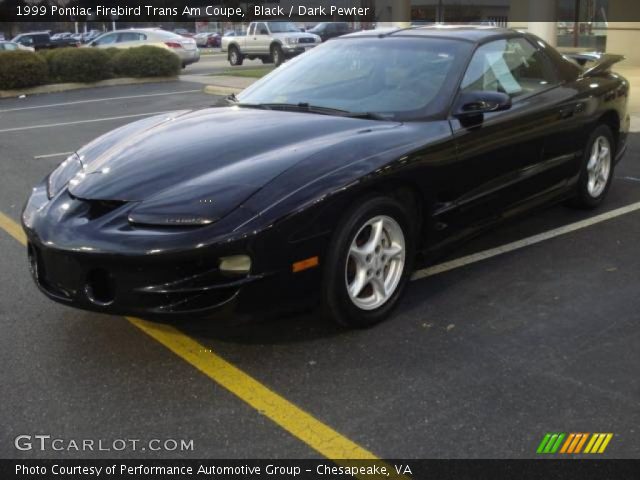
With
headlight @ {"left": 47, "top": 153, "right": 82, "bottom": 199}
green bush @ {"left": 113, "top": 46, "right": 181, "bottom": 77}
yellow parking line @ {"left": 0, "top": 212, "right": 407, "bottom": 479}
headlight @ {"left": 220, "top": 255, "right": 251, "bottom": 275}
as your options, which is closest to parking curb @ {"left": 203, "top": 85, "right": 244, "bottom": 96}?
green bush @ {"left": 113, "top": 46, "right": 181, "bottom": 77}

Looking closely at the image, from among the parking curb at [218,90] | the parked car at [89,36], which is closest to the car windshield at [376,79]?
the parking curb at [218,90]

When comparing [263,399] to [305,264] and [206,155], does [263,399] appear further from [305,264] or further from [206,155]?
[206,155]

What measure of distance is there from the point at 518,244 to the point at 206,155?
2467mm

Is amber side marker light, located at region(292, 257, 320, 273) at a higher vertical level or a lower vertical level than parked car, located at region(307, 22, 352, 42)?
lower

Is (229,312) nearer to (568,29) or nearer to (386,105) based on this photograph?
(386,105)

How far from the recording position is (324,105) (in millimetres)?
4277

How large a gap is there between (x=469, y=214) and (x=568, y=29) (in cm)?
2157

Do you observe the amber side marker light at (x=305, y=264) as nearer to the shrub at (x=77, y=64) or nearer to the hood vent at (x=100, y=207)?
the hood vent at (x=100, y=207)

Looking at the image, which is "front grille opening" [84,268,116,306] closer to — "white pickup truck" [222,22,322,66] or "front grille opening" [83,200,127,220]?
"front grille opening" [83,200,127,220]

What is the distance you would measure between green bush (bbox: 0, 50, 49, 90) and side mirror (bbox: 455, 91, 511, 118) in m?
16.6

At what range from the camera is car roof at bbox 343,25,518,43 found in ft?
15.2

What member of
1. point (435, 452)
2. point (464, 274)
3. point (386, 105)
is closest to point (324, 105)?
point (386, 105)

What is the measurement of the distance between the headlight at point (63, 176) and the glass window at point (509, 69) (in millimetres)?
2292

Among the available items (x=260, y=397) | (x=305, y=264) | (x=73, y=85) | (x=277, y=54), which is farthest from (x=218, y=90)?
(x=260, y=397)
